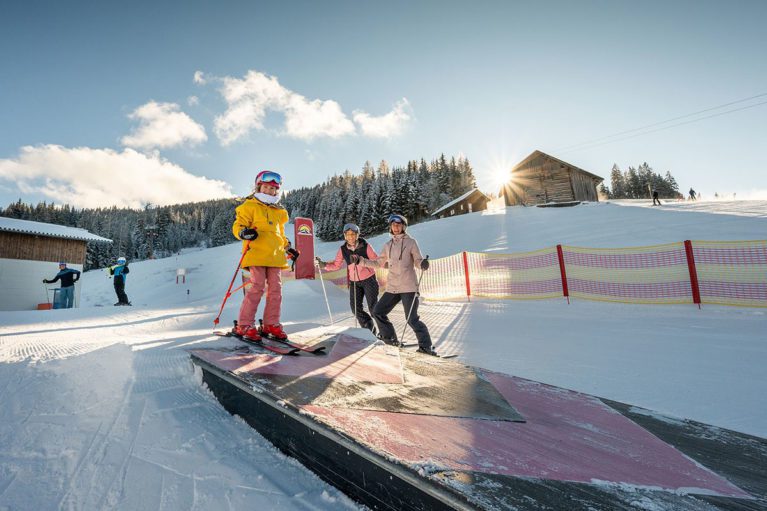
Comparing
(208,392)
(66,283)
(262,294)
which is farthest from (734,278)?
(66,283)

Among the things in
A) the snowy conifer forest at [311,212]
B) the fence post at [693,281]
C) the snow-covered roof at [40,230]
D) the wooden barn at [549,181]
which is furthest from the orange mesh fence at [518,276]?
the snowy conifer forest at [311,212]

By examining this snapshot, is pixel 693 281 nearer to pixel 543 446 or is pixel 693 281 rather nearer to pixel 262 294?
pixel 543 446

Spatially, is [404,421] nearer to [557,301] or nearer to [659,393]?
[659,393]

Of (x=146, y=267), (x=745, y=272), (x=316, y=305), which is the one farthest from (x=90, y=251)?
(x=745, y=272)

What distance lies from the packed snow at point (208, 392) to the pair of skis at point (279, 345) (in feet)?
0.91

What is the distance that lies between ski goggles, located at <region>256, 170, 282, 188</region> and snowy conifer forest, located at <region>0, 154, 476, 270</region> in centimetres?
3938

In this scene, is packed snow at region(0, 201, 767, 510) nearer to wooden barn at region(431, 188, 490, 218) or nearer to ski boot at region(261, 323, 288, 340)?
ski boot at region(261, 323, 288, 340)

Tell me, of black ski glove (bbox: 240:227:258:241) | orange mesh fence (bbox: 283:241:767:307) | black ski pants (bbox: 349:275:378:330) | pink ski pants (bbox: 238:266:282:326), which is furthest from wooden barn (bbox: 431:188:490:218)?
black ski glove (bbox: 240:227:258:241)

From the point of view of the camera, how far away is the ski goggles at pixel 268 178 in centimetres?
373

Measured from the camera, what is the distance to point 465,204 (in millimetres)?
43844

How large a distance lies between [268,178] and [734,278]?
927cm

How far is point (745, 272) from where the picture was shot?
6973 mm

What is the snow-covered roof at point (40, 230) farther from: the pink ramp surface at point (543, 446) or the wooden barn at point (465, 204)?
the wooden barn at point (465, 204)

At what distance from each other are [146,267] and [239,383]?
40112 millimetres
